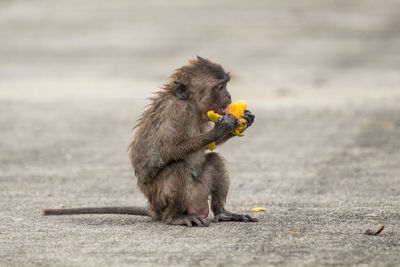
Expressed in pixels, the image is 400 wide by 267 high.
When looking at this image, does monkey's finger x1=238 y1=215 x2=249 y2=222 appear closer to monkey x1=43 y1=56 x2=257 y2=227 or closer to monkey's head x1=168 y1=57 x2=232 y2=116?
monkey x1=43 y1=56 x2=257 y2=227

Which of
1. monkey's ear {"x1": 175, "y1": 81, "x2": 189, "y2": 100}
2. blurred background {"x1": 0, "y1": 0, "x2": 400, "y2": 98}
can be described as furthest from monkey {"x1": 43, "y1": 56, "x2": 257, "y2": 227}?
blurred background {"x1": 0, "y1": 0, "x2": 400, "y2": 98}

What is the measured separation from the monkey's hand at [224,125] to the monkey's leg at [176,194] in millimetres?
466

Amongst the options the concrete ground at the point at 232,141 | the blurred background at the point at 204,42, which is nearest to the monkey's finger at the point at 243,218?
the concrete ground at the point at 232,141

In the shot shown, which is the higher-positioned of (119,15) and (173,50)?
(119,15)

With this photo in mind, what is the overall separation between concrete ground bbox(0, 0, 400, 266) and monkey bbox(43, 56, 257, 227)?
26 centimetres

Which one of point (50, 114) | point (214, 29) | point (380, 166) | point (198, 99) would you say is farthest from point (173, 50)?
point (198, 99)

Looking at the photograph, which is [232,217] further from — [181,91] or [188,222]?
[181,91]

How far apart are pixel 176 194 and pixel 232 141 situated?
20.0 feet

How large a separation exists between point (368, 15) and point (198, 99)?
23.4m

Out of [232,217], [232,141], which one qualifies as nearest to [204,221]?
[232,217]

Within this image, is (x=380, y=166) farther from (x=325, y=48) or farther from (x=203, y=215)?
(x=325, y=48)

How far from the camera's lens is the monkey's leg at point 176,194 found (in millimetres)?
6711

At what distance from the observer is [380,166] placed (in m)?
Answer: 10.1

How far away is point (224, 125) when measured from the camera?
6.58 meters
